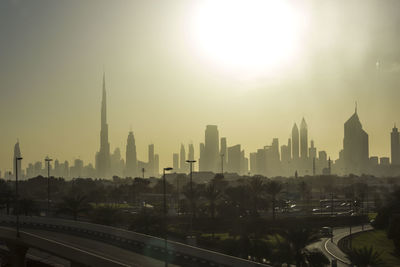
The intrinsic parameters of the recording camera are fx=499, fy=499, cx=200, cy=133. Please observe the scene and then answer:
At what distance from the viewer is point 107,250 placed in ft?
122

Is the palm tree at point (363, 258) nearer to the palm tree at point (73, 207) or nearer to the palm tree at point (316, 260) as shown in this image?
the palm tree at point (316, 260)

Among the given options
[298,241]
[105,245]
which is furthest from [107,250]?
[298,241]

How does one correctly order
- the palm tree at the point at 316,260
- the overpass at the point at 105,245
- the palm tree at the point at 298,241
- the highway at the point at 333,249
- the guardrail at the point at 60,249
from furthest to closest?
the highway at the point at 333,249, the palm tree at the point at 298,241, the palm tree at the point at 316,260, the overpass at the point at 105,245, the guardrail at the point at 60,249

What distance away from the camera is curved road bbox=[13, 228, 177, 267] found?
3206 centimetres

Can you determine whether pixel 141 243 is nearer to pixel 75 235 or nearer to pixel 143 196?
pixel 75 235

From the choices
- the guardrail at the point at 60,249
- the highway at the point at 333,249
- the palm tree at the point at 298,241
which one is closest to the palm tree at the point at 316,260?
the palm tree at the point at 298,241

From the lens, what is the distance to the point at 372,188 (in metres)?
146

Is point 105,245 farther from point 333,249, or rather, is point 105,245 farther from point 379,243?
point 379,243

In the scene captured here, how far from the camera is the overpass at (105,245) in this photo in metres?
26.2

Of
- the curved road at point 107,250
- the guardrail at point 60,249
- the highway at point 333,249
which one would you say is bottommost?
the highway at point 333,249

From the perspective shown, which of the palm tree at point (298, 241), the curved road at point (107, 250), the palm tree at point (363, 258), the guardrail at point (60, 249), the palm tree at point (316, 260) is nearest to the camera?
the guardrail at point (60, 249)

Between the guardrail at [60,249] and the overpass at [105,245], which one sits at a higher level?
the guardrail at [60,249]

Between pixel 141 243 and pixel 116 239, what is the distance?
4084 millimetres

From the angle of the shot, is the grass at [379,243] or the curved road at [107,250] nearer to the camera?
the curved road at [107,250]
